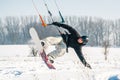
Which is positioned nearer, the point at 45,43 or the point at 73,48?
the point at 73,48

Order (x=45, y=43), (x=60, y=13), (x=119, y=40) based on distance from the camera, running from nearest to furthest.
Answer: (x=60, y=13)
(x=45, y=43)
(x=119, y=40)

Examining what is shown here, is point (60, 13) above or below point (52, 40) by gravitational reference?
above

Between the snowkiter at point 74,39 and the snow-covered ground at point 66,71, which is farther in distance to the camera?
the snowkiter at point 74,39

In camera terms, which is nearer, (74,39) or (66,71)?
(66,71)

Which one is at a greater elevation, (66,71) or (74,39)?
(74,39)

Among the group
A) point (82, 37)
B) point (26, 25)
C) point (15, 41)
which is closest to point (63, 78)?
point (82, 37)

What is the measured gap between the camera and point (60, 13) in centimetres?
880

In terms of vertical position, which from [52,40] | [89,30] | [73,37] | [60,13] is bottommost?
[89,30]

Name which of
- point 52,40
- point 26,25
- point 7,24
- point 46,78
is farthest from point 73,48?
point 7,24

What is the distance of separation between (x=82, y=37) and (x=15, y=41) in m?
81.3

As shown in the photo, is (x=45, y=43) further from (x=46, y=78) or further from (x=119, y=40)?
(x=119, y=40)

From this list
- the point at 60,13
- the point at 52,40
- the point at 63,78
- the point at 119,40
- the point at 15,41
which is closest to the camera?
the point at 63,78

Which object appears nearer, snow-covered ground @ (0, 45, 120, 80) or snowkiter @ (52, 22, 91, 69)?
snow-covered ground @ (0, 45, 120, 80)

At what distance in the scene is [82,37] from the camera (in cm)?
890
